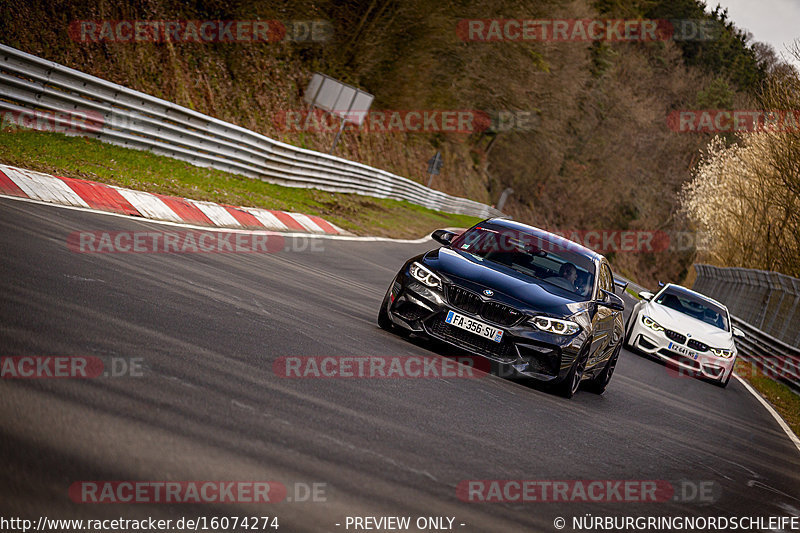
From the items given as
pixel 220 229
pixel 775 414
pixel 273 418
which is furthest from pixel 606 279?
pixel 220 229

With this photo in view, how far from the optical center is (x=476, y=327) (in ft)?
29.7

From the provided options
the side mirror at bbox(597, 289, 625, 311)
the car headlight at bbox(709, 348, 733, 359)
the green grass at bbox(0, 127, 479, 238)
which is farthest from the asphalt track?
the car headlight at bbox(709, 348, 733, 359)

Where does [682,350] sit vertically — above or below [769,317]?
below

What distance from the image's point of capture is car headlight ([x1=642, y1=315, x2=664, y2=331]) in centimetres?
1722

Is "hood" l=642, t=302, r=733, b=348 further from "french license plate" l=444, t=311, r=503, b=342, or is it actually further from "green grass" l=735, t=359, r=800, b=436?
"french license plate" l=444, t=311, r=503, b=342

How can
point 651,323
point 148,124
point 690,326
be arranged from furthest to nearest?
point 148,124
point 651,323
point 690,326

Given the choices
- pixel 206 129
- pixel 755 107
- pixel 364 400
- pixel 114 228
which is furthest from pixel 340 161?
pixel 364 400

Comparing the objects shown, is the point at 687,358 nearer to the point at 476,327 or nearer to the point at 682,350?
the point at 682,350

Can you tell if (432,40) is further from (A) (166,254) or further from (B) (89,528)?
(B) (89,528)

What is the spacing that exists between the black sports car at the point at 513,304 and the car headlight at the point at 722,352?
695 cm

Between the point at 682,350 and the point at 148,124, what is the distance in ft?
37.9

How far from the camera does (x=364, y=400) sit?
6734 mm

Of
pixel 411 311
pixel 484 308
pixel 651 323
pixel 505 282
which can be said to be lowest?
pixel 411 311

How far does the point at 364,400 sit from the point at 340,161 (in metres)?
25.7
